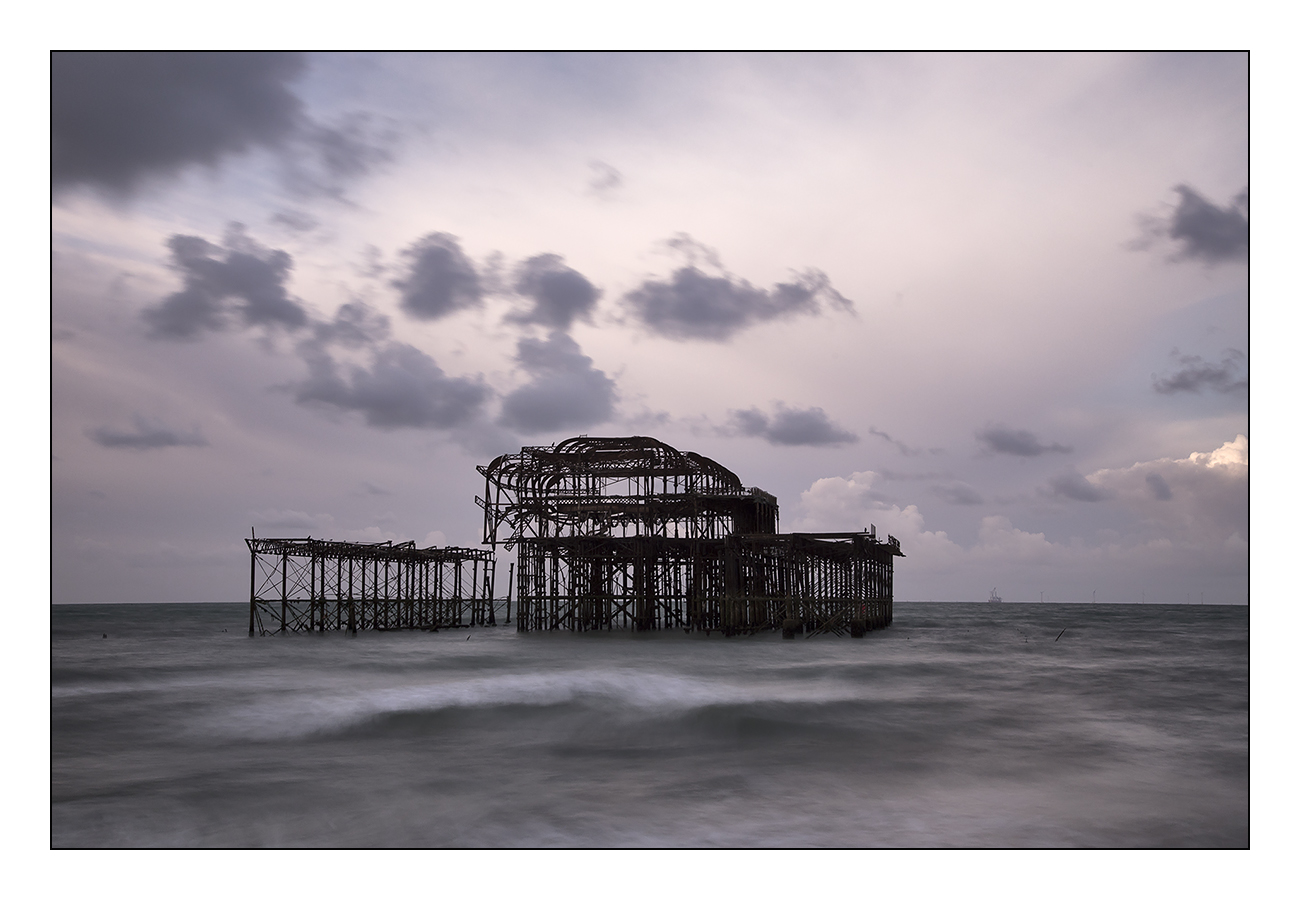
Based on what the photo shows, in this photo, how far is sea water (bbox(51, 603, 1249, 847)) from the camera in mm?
12320

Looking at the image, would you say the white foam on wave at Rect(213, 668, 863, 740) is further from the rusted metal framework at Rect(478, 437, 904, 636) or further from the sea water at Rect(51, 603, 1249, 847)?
the rusted metal framework at Rect(478, 437, 904, 636)

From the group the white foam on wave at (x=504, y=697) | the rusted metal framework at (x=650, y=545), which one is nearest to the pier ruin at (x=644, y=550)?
the rusted metal framework at (x=650, y=545)

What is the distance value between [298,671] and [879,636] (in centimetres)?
3108

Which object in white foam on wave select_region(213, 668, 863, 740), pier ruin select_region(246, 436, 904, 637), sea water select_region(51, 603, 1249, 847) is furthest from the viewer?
pier ruin select_region(246, 436, 904, 637)

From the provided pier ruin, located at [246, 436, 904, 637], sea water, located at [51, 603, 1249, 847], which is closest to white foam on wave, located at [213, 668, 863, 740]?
sea water, located at [51, 603, 1249, 847]

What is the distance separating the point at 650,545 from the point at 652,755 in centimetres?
3304

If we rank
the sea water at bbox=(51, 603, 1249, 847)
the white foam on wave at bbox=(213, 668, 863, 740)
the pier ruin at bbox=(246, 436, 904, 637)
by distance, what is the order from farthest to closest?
the pier ruin at bbox=(246, 436, 904, 637) < the white foam on wave at bbox=(213, 668, 863, 740) < the sea water at bbox=(51, 603, 1249, 847)

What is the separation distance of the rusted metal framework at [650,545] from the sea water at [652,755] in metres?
14.3

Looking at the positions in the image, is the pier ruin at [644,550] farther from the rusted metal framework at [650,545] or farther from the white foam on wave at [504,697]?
the white foam on wave at [504,697]

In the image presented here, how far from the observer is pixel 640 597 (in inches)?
1978

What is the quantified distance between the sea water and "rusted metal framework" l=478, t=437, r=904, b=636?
563 inches

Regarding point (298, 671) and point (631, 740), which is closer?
point (631, 740)
